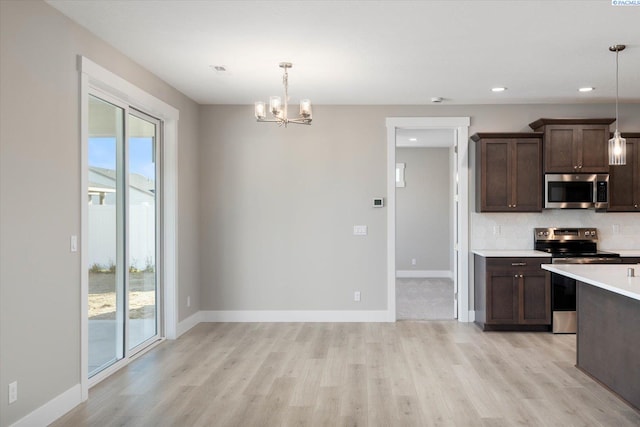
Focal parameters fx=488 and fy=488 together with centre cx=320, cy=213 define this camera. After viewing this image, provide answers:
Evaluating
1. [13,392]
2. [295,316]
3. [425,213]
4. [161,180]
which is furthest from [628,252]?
[13,392]

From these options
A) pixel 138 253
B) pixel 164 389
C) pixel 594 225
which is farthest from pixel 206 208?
pixel 594 225

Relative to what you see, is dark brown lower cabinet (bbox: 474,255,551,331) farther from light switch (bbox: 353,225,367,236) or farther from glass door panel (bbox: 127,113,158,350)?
glass door panel (bbox: 127,113,158,350)

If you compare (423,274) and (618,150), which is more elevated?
(618,150)

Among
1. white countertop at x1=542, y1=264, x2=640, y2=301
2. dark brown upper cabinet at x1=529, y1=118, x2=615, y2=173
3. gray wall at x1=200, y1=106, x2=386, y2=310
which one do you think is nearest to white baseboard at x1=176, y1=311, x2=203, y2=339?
gray wall at x1=200, y1=106, x2=386, y2=310

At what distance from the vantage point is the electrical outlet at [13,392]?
9.16ft

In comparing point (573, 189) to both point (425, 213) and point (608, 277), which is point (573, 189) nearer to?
point (608, 277)

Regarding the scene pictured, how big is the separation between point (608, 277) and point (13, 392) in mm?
3924

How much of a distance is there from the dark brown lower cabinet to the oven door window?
0.77 m

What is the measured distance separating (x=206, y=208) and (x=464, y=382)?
376 cm

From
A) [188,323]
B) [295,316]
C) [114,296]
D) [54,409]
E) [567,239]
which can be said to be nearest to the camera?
[54,409]

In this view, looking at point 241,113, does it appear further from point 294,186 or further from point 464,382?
point 464,382

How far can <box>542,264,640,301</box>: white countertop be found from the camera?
2969mm

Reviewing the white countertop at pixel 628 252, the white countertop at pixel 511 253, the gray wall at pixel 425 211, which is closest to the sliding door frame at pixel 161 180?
the white countertop at pixel 511 253

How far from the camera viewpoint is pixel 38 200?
307cm
